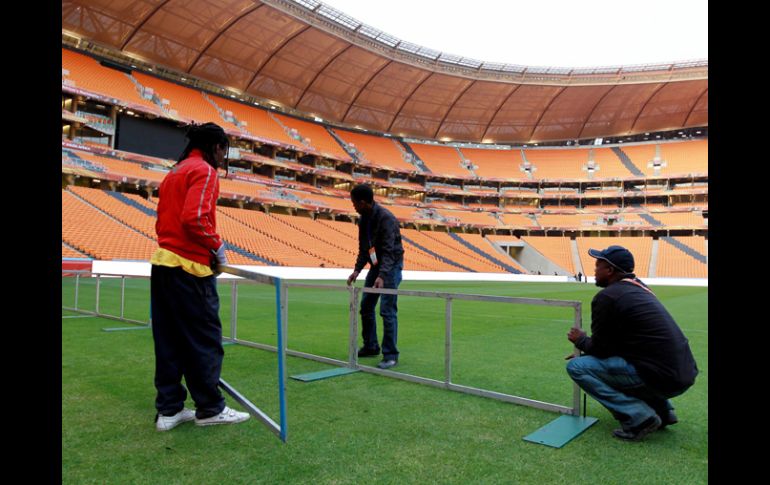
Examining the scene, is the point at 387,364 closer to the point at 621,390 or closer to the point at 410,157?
the point at 621,390

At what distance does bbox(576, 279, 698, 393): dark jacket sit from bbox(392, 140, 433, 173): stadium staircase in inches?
2085

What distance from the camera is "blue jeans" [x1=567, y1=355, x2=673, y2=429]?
3.08m

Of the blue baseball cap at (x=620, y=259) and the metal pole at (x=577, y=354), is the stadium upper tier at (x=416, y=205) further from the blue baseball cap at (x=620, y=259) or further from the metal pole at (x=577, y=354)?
the blue baseball cap at (x=620, y=259)

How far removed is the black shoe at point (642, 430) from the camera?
3066mm

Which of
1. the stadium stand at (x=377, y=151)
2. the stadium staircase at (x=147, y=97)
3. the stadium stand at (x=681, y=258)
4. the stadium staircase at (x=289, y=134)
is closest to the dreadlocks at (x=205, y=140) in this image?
the stadium staircase at (x=147, y=97)

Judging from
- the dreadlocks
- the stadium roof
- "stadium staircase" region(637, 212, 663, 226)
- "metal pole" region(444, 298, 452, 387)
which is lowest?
"metal pole" region(444, 298, 452, 387)

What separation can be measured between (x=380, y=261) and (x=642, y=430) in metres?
3.04

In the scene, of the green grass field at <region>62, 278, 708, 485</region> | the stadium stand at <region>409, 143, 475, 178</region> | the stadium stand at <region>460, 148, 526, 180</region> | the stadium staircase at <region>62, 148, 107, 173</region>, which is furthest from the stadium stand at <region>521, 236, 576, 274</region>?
the green grass field at <region>62, 278, 708, 485</region>

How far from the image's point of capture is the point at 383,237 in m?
5.34

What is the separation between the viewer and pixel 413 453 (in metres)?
2.79

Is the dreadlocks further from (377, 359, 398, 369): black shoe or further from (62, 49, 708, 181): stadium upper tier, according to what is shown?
(62, 49, 708, 181): stadium upper tier

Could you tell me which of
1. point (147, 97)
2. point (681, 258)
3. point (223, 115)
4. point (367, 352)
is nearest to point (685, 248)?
point (681, 258)
